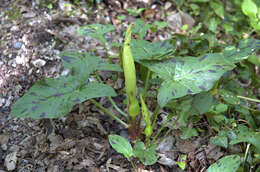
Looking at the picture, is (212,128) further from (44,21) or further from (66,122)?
(44,21)

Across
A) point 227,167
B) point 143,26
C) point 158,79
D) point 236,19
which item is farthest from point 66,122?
point 236,19

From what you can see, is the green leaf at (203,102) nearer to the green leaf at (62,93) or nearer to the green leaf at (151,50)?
the green leaf at (151,50)

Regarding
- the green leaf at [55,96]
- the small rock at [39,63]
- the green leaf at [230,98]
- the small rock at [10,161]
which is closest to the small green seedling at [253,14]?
the green leaf at [230,98]

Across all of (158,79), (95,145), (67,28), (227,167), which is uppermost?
(67,28)

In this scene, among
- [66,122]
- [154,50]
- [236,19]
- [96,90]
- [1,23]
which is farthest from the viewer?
[236,19]

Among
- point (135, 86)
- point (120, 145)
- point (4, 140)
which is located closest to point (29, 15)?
point (4, 140)
